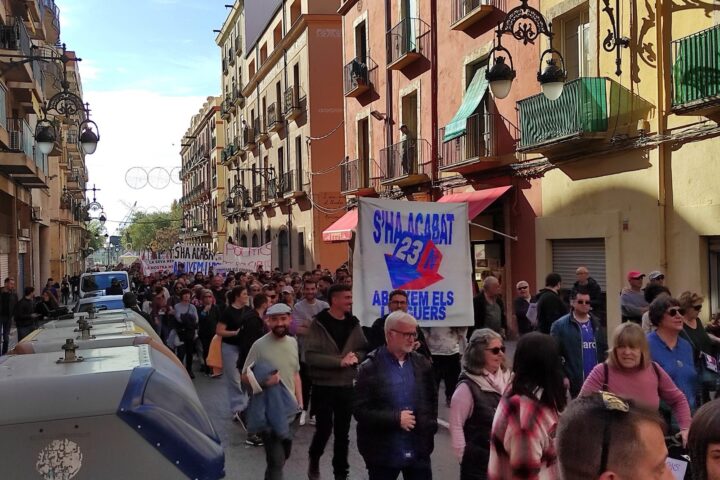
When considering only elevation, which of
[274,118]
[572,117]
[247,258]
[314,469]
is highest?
[274,118]

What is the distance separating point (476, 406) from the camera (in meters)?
4.23

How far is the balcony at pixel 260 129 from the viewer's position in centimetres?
3756

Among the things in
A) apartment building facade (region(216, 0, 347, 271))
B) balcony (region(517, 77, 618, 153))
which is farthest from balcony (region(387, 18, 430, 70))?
apartment building facade (region(216, 0, 347, 271))

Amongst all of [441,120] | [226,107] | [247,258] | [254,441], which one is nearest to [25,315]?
[247,258]

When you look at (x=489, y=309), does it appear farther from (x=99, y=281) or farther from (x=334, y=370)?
(x=99, y=281)

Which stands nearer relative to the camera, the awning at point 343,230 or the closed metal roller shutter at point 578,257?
the closed metal roller shutter at point 578,257

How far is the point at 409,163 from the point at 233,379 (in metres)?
12.5

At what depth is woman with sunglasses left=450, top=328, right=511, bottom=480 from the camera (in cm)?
421

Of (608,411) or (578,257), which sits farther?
(578,257)

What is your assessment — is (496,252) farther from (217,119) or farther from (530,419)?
(217,119)

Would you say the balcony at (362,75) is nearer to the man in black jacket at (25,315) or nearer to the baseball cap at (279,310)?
the man in black jacket at (25,315)

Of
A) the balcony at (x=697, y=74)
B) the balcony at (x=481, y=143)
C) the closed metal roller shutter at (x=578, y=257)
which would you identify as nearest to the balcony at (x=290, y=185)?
the balcony at (x=481, y=143)

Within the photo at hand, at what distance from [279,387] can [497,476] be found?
101 inches

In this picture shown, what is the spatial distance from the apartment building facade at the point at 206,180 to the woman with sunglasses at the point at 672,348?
154 ft
